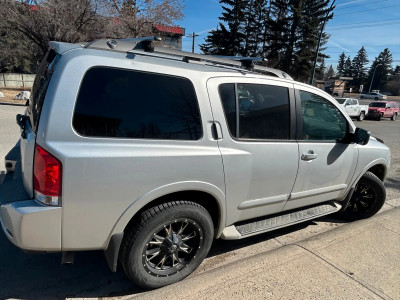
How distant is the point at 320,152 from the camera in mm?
3129

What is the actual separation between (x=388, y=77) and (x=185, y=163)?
117084 millimetres

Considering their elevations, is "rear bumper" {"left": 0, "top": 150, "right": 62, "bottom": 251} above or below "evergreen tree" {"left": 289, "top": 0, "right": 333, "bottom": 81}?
below

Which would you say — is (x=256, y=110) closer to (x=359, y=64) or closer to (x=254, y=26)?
(x=254, y=26)

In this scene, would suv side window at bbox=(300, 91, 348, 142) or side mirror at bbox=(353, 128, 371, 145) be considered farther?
side mirror at bbox=(353, 128, 371, 145)

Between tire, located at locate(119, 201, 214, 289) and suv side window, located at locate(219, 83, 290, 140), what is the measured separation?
795mm

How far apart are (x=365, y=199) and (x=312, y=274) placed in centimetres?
179

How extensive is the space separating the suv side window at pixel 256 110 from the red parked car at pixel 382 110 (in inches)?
1037

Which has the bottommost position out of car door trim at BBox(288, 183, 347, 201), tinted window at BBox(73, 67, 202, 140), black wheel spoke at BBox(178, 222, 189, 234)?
black wheel spoke at BBox(178, 222, 189, 234)

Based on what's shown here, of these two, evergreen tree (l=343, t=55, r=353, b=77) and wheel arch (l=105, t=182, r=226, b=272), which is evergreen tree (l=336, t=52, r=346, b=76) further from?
wheel arch (l=105, t=182, r=226, b=272)

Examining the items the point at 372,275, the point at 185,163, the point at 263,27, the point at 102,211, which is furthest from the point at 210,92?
the point at 263,27

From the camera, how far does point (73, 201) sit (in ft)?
6.34

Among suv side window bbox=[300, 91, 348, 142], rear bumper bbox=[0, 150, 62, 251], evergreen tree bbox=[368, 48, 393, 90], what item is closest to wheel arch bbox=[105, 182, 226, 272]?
→ rear bumper bbox=[0, 150, 62, 251]

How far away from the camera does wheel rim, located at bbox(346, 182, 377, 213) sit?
3.93 m

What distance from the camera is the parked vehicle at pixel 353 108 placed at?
21641 mm
